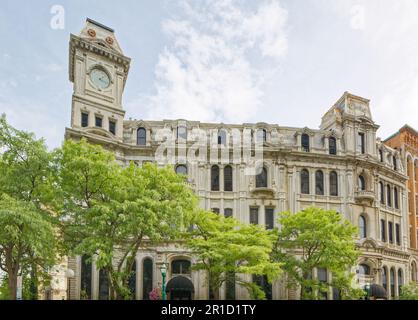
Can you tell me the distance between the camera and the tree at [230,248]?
30.3m

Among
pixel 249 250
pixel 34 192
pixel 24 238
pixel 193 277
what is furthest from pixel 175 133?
pixel 24 238

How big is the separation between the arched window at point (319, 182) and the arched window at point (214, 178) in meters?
9.72

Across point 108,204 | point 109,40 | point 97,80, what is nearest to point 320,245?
point 108,204

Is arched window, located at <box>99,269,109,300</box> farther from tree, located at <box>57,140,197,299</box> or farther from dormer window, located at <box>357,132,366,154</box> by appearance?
dormer window, located at <box>357,132,366,154</box>

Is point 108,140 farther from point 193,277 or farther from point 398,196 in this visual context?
point 398,196

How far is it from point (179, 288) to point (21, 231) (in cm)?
1983

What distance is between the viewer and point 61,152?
86.8 ft

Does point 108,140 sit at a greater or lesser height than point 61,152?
greater

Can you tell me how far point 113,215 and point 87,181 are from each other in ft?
8.75

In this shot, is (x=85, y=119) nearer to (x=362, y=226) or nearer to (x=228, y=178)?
(x=228, y=178)

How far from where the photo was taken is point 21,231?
2317 cm

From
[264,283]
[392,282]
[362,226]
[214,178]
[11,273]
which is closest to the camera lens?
[11,273]

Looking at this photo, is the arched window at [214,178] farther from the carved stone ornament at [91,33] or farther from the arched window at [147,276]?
the carved stone ornament at [91,33]

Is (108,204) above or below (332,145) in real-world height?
below
